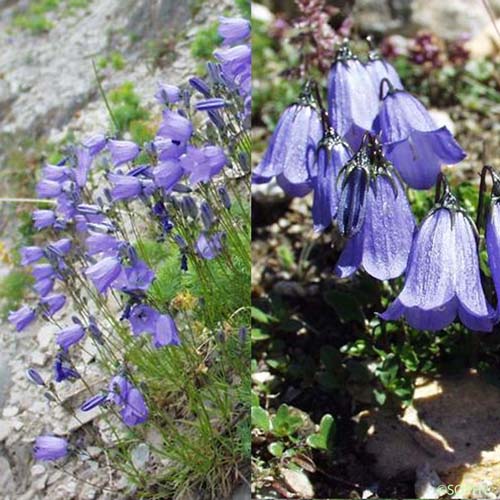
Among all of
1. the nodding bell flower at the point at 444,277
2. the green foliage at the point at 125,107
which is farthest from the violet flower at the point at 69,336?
the nodding bell flower at the point at 444,277

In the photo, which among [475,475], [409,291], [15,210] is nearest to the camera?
[409,291]

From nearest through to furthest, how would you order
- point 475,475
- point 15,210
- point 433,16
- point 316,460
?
point 475,475 < point 316,460 < point 15,210 < point 433,16

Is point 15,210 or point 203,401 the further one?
A: point 15,210

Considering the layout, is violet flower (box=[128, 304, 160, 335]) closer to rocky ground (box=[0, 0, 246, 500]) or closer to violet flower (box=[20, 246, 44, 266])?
rocky ground (box=[0, 0, 246, 500])

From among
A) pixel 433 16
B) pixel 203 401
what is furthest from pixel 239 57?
pixel 433 16

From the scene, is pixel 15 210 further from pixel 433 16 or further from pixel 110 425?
pixel 433 16

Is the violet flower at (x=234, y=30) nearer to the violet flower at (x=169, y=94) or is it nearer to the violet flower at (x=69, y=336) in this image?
the violet flower at (x=169, y=94)
